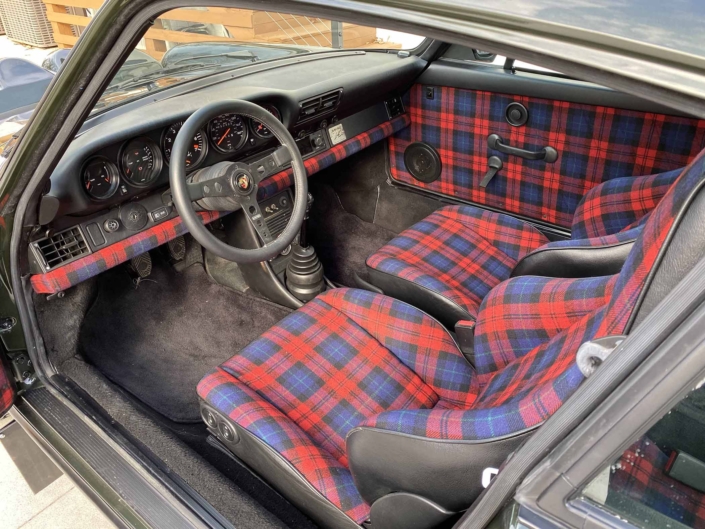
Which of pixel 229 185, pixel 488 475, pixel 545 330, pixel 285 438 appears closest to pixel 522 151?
pixel 545 330

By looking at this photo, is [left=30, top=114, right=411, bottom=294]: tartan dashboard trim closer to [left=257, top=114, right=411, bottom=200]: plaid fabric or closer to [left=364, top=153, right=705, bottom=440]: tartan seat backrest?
[left=257, top=114, right=411, bottom=200]: plaid fabric

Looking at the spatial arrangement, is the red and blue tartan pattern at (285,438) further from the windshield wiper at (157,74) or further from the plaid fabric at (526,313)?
the windshield wiper at (157,74)

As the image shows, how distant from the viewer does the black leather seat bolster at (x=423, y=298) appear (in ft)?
6.01

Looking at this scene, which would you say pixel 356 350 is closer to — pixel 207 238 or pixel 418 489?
pixel 207 238

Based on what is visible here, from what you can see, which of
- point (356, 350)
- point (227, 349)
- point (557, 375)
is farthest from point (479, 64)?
point (557, 375)

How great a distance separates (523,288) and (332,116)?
Result: 1.26 metres

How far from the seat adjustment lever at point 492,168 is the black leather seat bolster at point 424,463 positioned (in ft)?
5.44

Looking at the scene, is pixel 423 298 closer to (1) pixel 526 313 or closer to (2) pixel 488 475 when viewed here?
(1) pixel 526 313

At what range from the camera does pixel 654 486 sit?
0.67m

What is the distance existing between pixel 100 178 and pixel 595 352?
58.4 inches

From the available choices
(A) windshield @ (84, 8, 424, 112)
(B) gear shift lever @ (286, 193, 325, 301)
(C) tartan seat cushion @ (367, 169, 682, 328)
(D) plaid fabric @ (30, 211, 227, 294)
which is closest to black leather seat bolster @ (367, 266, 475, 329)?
(C) tartan seat cushion @ (367, 169, 682, 328)

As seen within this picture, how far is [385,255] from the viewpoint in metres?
2.05

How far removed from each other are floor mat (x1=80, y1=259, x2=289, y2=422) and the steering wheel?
693 millimetres

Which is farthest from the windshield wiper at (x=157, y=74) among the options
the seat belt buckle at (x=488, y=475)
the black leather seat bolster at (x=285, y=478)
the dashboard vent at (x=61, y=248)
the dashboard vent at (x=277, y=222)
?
the seat belt buckle at (x=488, y=475)
